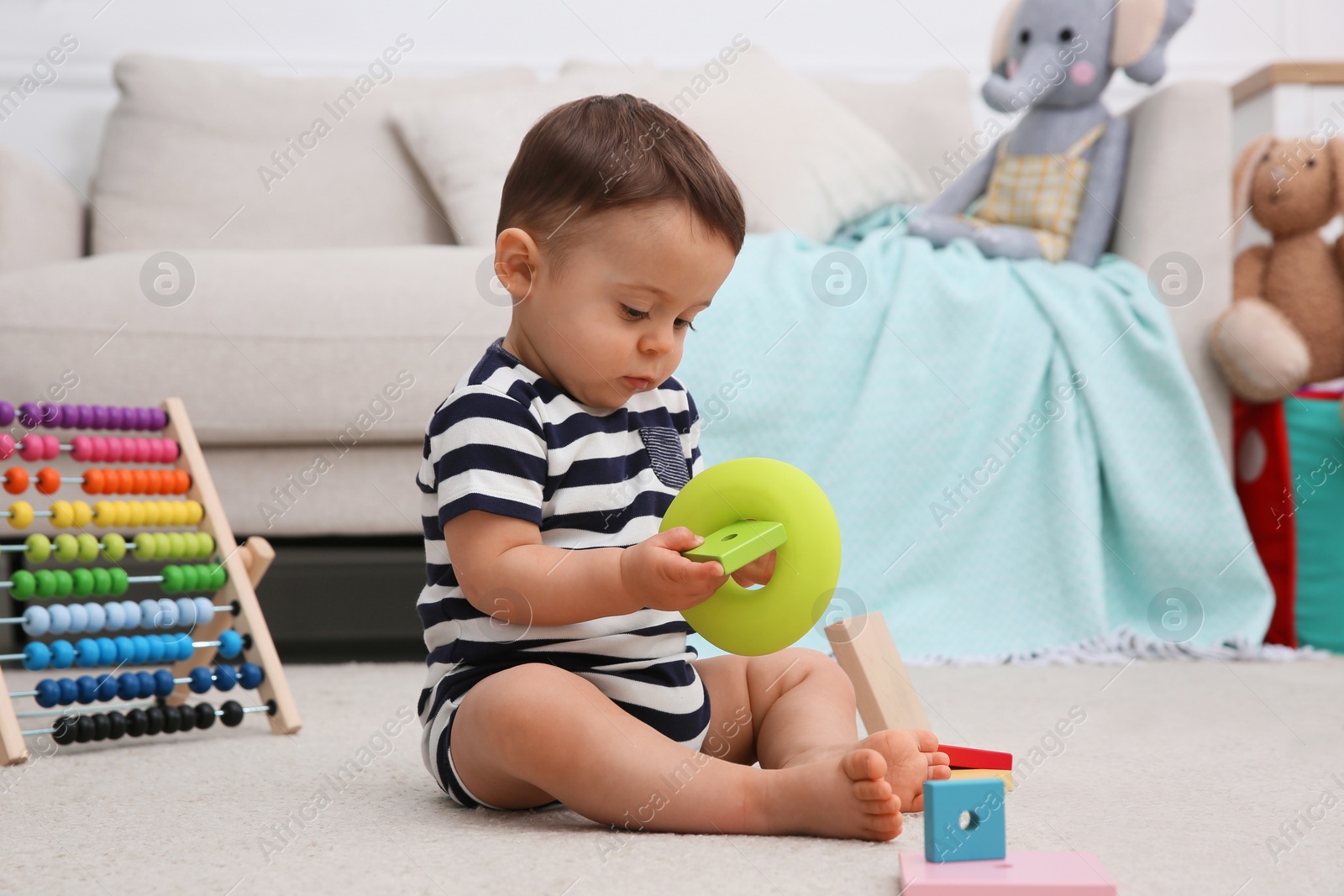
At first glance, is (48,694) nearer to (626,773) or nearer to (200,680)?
(200,680)

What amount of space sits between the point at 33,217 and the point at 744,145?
1.09m

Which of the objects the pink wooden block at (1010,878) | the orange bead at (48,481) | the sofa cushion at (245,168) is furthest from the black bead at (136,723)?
the sofa cushion at (245,168)

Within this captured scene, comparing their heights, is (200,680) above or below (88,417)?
below

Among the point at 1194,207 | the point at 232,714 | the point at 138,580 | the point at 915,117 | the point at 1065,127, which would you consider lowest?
the point at 232,714

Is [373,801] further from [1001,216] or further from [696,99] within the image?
[696,99]

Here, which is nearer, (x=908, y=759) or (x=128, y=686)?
(x=908, y=759)

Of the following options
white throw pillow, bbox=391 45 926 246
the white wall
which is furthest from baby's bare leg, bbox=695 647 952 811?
the white wall

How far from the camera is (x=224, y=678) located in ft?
3.47

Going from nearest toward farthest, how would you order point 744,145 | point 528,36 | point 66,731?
point 66,731
point 744,145
point 528,36

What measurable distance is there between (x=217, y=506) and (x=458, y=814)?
57 cm

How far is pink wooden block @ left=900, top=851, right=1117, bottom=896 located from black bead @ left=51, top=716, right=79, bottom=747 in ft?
2.31

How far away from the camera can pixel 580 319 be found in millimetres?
724

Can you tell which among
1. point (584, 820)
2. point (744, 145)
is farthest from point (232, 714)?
point (744, 145)

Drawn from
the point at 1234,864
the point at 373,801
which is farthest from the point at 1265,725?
the point at 373,801
